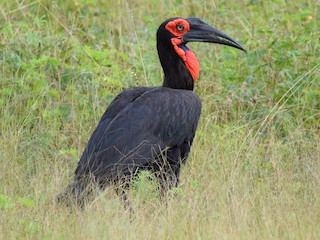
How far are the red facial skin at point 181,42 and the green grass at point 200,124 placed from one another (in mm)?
534

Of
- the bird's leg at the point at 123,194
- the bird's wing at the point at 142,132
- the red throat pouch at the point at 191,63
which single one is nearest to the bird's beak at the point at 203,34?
the red throat pouch at the point at 191,63

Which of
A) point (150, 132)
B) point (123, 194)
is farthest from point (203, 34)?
point (123, 194)

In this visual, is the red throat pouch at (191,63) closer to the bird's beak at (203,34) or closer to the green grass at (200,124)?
the bird's beak at (203,34)

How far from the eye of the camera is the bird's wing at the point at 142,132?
5.28 m

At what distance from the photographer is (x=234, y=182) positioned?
208 inches

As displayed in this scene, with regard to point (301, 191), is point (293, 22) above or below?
above

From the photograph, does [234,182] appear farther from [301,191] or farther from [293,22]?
[293,22]

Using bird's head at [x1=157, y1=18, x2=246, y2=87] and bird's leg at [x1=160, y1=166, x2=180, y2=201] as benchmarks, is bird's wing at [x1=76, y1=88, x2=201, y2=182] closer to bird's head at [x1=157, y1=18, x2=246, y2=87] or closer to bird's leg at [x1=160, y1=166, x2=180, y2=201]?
bird's leg at [x1=160, y1=166, x2=180, y2=201]

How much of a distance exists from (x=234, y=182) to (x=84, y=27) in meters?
3.05

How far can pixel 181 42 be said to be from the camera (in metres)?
5.93

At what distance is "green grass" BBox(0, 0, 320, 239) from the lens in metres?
4.66

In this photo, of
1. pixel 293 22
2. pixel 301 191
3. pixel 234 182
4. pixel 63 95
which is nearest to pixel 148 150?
pixel 234 182

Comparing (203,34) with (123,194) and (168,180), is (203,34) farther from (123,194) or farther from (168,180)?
(123,194)

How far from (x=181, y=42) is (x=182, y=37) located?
0.12 feet
